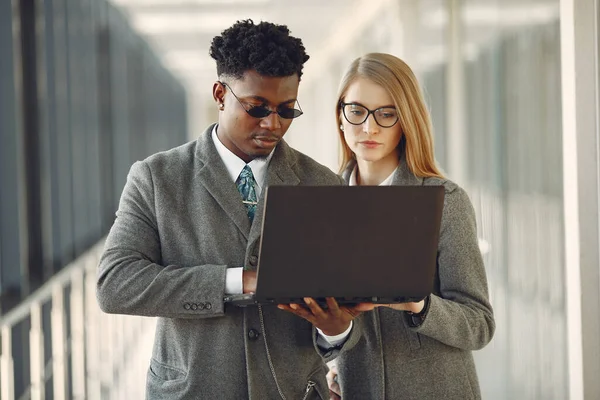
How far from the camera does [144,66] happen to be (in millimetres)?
9047

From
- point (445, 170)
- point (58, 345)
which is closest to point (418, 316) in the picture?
point (58, 345)

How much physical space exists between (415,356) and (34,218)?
2.26 m

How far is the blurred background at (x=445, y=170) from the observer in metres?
2.28

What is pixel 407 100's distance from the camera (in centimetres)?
195

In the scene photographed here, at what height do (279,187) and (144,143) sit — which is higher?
(144,143)

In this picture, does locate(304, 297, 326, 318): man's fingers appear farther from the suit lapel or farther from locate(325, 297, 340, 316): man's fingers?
the suit lapel

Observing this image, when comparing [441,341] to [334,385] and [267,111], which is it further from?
[267,111]

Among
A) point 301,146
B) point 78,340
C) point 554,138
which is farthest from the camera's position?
point 301,146

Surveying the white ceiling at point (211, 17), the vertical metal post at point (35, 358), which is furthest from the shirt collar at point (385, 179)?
the white ceiling at point (211, 17)

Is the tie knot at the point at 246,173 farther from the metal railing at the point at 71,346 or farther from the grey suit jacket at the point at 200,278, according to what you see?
the metal railing at the point at 71,346

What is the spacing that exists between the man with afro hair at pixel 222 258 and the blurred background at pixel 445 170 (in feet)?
3.01

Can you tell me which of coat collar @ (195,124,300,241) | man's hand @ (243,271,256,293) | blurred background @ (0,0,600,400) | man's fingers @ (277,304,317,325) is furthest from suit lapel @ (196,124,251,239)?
blurred background @ (0,0,600,400)

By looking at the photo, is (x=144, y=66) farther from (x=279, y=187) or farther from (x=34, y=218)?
(x=279, y=187)

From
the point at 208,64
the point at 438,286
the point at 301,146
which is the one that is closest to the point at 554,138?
the point at 438,286
